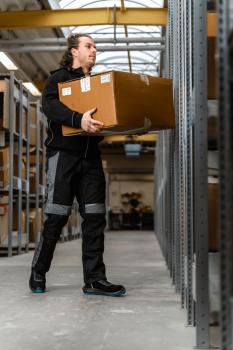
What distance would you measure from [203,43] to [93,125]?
1139mm

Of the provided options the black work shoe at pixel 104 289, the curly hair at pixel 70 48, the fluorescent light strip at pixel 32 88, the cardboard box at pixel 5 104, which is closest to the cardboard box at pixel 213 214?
the black work shoe at pixel 104 289

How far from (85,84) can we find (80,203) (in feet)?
2.97

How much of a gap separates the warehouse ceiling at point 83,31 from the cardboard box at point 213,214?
7334 millimetres

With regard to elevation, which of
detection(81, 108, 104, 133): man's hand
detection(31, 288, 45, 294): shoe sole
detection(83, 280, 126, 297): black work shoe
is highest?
detection(81, 108, 104, 133): man's hand

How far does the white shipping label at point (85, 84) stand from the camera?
3.49 m

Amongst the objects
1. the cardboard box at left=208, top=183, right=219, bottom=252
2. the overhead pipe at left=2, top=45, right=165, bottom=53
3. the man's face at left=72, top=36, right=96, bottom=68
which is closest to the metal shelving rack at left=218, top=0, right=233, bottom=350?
the cardboard box at left=208, top=183, right=219, bottom=252

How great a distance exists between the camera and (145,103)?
3545mm

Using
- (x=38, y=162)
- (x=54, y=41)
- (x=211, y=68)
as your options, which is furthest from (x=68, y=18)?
(x=211, y=68)

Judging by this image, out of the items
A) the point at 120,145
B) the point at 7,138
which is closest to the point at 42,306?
the point at 7,138

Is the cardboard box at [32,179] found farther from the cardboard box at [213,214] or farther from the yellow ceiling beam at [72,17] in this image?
the cardboard box at [213,214]

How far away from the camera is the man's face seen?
3977mm

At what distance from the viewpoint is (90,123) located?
345 cm

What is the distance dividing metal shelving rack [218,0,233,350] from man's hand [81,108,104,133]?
194cm

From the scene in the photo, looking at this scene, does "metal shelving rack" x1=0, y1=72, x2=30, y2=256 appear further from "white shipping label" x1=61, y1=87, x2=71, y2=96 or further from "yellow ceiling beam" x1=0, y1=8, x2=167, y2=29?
"white shipping label" x1=61, y1=87, x2=71, y2=96
